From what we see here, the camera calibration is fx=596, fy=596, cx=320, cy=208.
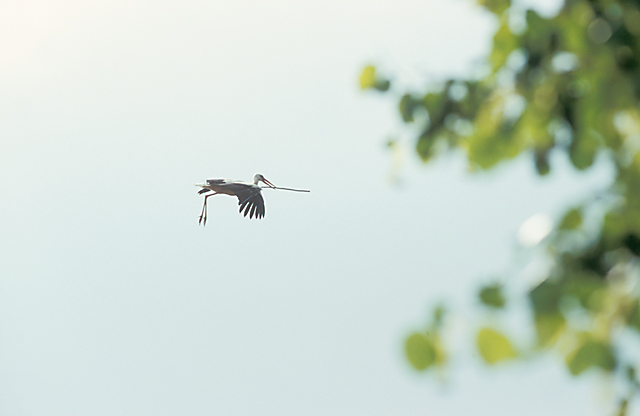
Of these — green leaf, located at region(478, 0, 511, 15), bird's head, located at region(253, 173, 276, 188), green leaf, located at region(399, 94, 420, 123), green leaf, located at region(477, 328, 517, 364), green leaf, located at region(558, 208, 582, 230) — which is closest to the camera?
green leaf, located at region(477, 328, 517, 364)

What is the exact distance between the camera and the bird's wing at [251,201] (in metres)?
14.9

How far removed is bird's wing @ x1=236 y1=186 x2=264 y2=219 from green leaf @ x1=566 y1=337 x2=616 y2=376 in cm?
1343

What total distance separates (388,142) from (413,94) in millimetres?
279

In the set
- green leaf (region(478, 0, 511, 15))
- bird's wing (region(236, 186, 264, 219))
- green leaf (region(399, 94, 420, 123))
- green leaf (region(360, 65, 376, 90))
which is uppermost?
green leaf (region(478, 0, 511, 15))

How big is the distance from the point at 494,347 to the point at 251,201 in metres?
14.0

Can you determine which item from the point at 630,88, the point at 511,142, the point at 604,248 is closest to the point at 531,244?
the point at 604,248

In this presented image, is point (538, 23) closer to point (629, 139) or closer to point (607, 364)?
point (629, 139)

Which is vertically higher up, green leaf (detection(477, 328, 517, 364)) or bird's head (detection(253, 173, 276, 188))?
bird's head (detection(253, 173, 276, 188))

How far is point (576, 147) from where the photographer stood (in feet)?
6.93

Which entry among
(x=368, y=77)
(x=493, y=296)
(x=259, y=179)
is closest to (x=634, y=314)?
(x=493, y=296)

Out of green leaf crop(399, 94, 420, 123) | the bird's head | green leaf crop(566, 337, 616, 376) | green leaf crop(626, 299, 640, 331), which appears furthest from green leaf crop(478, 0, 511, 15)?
the bird's head

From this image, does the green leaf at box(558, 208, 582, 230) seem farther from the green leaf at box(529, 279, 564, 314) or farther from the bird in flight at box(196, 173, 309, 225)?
the bird in flight at box(196, 173, 309, 225)

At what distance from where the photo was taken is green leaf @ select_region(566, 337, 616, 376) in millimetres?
1535

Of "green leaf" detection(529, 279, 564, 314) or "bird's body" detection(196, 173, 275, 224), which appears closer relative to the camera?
"green leaf" detection(529, 279, 564, 314)
